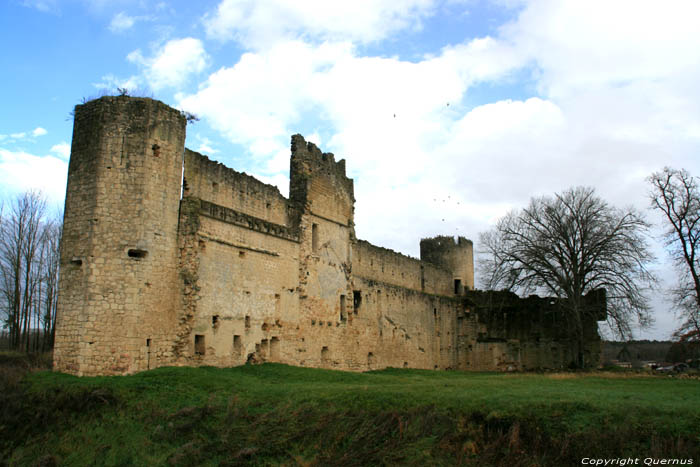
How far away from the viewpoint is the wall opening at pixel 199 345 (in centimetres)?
1662

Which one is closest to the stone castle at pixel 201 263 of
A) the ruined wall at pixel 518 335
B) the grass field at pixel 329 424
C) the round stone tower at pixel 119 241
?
the round stone tower at pixel 119 241

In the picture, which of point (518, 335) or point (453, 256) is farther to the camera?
point (453, 256)

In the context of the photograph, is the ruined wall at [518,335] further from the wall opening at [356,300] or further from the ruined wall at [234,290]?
the ruined wall at [234,290]

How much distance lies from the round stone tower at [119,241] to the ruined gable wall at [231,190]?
98cm

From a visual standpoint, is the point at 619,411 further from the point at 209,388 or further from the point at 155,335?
the point at 155,335

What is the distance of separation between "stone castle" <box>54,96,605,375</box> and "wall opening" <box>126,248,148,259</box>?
36mm

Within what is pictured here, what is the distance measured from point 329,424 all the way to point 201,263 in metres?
7.41

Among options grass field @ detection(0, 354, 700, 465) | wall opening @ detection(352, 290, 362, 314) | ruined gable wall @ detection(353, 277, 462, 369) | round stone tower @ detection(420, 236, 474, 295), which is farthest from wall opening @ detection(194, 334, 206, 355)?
round stone tower @ detection(420, 236, 474, 295)

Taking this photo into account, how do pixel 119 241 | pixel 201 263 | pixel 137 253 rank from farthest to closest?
pixel 201 263, pixel 137 253, pixel 119 241

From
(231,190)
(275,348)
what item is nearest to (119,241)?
(231,190)

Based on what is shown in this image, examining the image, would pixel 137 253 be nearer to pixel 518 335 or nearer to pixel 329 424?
pixel 329 424

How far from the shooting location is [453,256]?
3572 cm

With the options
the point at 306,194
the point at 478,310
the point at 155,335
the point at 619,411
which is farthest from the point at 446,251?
the point at 619,411

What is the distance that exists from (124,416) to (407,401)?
225 inches
